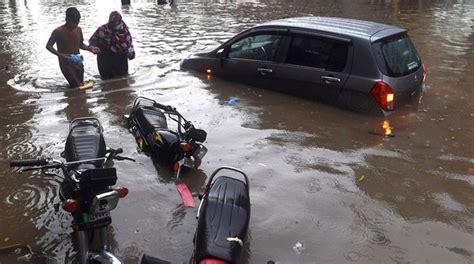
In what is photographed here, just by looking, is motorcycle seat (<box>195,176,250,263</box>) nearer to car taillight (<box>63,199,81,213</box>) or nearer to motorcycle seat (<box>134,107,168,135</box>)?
car taillight (<box>63,199,81,213</box>)

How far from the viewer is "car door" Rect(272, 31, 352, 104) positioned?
7109mm

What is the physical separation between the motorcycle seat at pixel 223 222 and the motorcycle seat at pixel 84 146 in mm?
1054

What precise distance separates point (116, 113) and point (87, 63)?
4.61 m

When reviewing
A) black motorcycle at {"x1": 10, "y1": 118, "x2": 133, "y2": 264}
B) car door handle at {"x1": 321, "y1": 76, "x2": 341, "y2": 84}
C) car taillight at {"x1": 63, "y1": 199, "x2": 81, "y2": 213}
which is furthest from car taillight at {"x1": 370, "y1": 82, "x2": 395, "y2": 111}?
car taillight at {"x1": 63, "y1": 199, "x2": 81, "y2": 213}

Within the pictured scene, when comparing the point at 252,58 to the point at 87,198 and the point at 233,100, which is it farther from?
the point at 87,198

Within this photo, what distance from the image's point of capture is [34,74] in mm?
10617

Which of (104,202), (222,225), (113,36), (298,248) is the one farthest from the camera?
(113,36)

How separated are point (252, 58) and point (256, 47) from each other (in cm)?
22

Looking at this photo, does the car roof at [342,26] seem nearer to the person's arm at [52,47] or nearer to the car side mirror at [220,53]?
the car side mirror at [220,53]

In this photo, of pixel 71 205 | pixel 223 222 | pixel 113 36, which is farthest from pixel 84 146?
pixel 113 36

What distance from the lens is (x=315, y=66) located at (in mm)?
7449

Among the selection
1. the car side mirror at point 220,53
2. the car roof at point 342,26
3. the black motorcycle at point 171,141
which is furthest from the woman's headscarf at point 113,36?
the black motorcycle at point 171,141

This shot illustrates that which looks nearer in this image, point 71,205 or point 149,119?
point 71,205

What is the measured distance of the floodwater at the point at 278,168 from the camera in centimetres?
425
